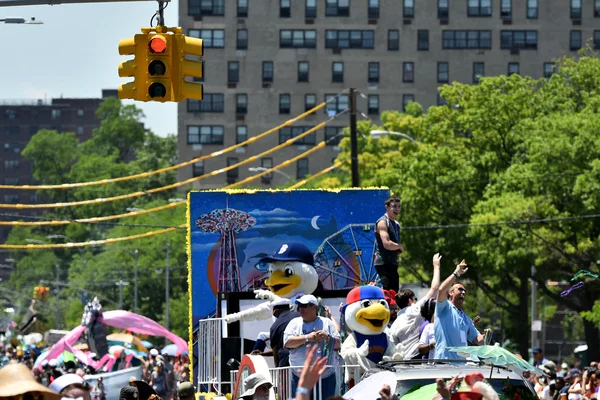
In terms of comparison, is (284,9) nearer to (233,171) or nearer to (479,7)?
(233,171)

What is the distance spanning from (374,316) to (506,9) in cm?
8952

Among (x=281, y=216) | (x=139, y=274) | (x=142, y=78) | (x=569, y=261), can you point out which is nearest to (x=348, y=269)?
(x=281, y=216)

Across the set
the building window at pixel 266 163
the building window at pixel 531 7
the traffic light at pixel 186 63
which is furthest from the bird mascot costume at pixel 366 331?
the building window at pixel 531 7

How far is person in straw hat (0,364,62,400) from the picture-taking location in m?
7.72

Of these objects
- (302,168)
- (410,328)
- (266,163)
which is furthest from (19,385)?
(302,168)

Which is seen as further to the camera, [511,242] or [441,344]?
[511,242]

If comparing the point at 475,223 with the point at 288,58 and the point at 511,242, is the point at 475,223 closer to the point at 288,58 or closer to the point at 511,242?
the point at 511,242

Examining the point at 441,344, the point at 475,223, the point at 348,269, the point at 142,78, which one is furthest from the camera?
the point at 475,223

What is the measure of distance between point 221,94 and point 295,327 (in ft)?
298

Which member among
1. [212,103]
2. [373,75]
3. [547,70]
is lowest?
[212,103]

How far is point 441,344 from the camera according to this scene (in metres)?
12.8

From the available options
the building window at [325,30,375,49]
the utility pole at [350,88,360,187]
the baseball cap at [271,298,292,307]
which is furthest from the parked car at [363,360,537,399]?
the building window at [325,30,375,49]

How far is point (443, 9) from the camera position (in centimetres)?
10131

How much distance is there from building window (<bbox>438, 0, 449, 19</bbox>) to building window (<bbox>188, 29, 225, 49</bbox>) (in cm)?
1513
